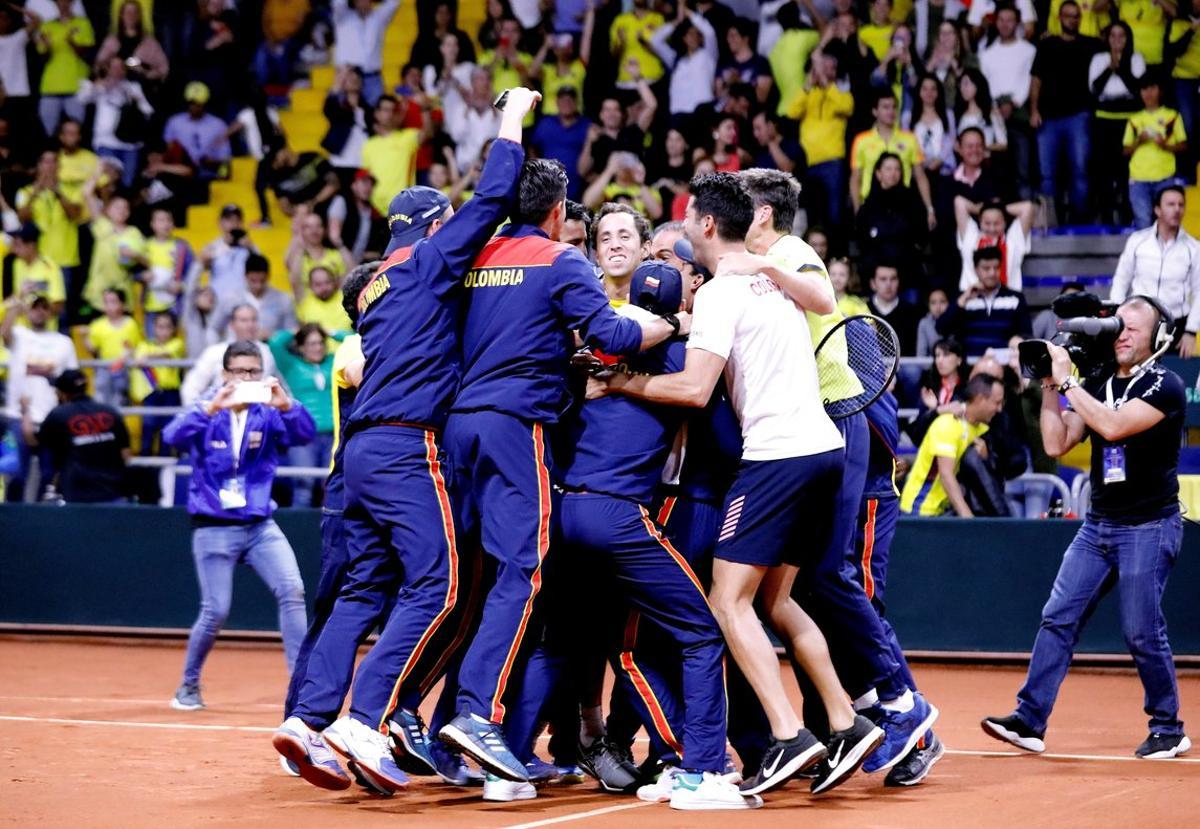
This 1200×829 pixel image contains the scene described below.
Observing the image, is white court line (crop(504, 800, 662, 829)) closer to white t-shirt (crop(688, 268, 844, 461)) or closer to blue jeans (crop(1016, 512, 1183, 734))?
white t-shirt (crop(688, 268, 844, 461))

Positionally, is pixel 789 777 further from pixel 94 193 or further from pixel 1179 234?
pixel 94 193

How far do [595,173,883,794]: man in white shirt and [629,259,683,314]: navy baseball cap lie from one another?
11cm

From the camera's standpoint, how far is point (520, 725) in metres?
7.01

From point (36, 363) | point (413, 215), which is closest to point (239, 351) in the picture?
point (413, 215)

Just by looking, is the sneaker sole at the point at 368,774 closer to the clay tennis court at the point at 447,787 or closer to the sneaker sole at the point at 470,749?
the clay tennis court at the point at 447,787

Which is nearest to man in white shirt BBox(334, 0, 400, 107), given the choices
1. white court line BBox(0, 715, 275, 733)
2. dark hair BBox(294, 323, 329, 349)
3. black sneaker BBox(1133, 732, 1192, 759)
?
dark hair BBox(294, 323, 329, 349)

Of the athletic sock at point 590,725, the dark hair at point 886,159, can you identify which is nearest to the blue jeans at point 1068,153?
the dark hair at point 886,159

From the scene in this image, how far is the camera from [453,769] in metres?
7.36

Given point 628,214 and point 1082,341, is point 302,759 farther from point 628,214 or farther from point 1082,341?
point 1082,341

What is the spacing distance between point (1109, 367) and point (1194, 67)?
795 cm

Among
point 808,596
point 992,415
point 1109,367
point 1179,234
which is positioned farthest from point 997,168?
point 808,596

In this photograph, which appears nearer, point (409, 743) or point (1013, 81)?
point (409, 743)

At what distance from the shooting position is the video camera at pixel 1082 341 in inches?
322

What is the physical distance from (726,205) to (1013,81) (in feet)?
31.7
